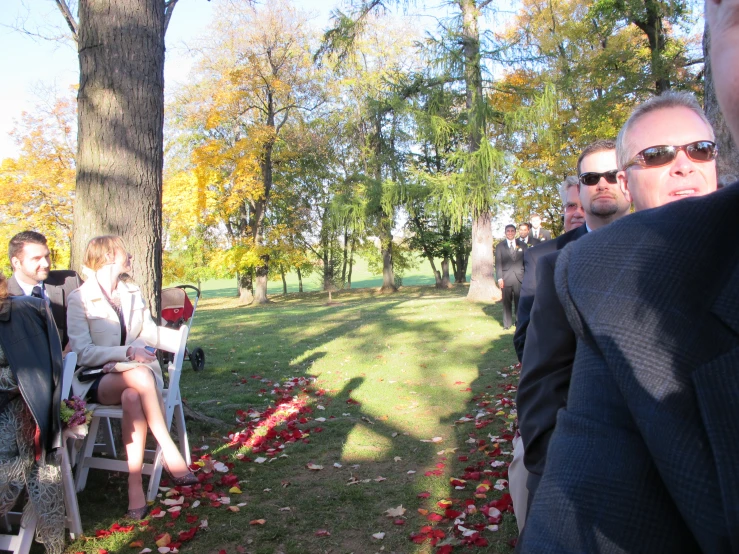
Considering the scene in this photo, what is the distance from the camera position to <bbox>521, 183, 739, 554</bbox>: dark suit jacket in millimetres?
621

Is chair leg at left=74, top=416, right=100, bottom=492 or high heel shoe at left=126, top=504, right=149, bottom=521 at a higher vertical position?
chair leg at left=74, top=416, right=100, bottom=492

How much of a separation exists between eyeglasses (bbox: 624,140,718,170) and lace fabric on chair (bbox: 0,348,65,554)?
3839 millimetres

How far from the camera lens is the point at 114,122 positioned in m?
5.83

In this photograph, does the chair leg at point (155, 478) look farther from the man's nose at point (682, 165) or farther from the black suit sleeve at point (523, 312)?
the man's nose at point (682, 165)

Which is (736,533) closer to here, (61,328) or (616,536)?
(616,536)

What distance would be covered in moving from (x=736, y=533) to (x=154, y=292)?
20.1ft

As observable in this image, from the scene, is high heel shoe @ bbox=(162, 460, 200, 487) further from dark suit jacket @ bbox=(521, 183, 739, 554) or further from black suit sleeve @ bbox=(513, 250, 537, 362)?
dark suit jacket @ bbox=(521, 183, 739, 554)

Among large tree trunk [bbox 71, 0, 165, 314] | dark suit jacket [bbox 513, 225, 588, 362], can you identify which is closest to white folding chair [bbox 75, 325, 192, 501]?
large tree trunk [bbox 71, 0, 165, 314]

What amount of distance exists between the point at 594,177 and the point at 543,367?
1739 mm

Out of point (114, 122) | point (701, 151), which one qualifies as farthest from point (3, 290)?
point (701, 151)

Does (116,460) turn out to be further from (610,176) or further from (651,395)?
(651,395)

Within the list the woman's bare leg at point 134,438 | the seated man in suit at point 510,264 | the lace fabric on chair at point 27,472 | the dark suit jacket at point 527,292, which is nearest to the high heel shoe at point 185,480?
the woman's bare leg at point 134,438

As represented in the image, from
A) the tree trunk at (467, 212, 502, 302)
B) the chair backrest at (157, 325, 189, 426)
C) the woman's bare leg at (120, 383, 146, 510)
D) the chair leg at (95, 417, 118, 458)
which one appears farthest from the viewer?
the tree trunk at (467, 212, 502, 302)

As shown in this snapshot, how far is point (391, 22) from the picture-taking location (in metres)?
35.1
